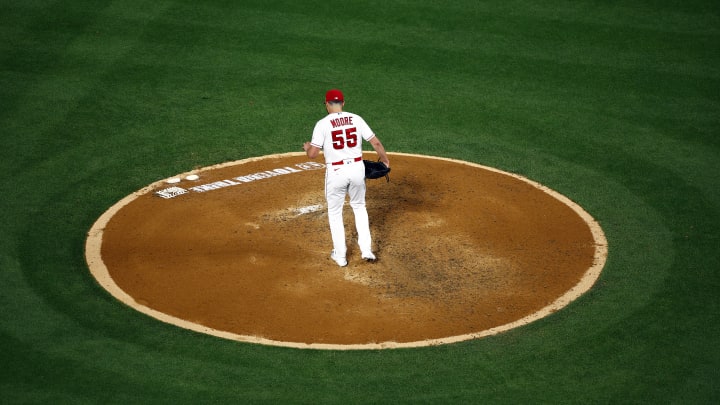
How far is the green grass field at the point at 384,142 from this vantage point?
27.3ft

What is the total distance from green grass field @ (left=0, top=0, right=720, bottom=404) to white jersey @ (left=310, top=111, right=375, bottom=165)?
8.11 ft

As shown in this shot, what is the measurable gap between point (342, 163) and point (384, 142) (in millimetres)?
4072

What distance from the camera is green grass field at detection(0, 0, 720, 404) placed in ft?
27.3

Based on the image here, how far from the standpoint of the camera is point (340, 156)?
1019cm

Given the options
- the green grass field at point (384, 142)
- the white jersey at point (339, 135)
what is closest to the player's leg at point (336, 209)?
the white jersey at point (339, 135)

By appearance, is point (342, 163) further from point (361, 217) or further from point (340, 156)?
→ point (361, 217)

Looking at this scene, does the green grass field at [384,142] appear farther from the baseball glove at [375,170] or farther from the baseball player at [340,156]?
the baseball glove at [375,170]

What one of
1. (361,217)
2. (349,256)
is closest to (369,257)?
(349,256)

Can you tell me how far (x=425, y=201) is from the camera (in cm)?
1216

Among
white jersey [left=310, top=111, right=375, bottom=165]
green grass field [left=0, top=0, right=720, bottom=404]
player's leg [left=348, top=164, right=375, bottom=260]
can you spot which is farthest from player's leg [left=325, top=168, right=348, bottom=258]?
green grass field [left=0, top=0, right=720, bottom=404]

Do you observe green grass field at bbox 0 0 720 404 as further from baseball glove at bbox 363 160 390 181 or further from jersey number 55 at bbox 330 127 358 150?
jersey number 55 at bbox 330 127 358 150

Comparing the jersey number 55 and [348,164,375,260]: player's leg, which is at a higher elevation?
the jersey number 55

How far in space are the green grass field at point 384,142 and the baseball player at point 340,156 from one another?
205 cm

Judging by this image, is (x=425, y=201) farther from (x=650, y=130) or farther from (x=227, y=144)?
(x=650, y=130)
